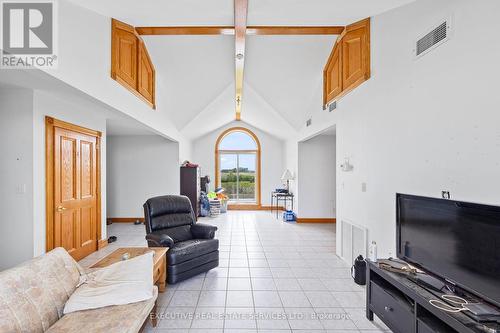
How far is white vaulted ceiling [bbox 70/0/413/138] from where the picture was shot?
259 centimetres

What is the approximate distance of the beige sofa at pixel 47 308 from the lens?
4.65 ft

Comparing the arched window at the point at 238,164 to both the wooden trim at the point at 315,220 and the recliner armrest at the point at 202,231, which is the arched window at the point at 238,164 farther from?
the recliner armrest at the point at 202,231

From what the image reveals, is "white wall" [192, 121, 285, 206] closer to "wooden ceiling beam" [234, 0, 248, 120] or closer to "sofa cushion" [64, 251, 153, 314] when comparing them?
"wooden ceiling beam" [234, 0, 248, 120]

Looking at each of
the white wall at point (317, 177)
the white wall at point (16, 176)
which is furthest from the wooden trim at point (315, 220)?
the white wall at point (16, 176)

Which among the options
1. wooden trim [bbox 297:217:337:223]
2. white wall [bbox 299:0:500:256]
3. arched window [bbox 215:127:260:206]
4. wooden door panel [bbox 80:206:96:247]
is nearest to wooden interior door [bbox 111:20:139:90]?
wooden door panel [bbox 80:206:96:247]

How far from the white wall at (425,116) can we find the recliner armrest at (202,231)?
2027mm

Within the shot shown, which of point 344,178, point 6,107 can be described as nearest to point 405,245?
point 344,178

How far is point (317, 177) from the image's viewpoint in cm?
643

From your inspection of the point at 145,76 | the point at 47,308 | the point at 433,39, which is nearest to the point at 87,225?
the point at 145,76

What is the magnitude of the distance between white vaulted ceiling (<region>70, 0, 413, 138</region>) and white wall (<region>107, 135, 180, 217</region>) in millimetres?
1067

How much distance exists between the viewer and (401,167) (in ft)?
7.96

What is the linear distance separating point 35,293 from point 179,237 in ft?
6.58

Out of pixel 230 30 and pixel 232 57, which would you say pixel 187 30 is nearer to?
pixel 230 30

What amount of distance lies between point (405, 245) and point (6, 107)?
14.3 feet
